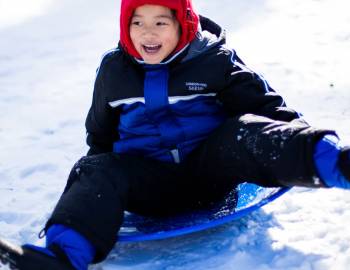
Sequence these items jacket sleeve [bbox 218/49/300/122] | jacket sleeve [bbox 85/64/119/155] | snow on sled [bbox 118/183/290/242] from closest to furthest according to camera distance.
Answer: snow on sled [bbox 118/183/290/242] < jacket sleeve [bbox 218/49/300/122] < jacket sleeve [bbox 85/64/119/155]

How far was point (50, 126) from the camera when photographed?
10.3 feet

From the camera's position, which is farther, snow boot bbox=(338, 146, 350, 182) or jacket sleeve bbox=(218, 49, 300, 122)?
jacket sleeve bbox=(218, 49, 300, 122)

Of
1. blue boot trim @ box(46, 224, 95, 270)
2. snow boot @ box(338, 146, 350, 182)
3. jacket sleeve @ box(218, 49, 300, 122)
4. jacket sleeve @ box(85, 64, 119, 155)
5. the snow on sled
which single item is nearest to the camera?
snow boot @ box(338, 146, 350, 182)

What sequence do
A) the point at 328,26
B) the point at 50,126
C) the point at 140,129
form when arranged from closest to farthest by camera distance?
the point at 140,129 → the point at 50,126 → the point at 328,26

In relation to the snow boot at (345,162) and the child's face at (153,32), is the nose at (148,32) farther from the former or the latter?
the snow boot at (345,162)

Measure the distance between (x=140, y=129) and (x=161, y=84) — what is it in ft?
0.60

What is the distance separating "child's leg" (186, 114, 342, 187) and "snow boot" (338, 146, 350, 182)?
0.23ft

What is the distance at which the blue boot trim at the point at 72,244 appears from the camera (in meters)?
1.73

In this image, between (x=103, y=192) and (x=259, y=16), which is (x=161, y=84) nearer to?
(x=103, y=192)

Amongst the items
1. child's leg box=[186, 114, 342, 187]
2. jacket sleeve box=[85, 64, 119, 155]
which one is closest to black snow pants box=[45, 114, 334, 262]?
child's leg box=[186, 114, 342, 187]

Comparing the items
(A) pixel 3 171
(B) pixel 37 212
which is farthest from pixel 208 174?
(A) pixel 3 171

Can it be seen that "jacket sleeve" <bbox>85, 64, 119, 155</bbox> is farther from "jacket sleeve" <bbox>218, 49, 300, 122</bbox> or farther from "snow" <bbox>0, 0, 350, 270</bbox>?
"jacket sleeve" <bbox>218, 49, 300, 122</bbox>

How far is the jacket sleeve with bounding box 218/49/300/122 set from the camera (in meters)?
2.07

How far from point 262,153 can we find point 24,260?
2.36ft
